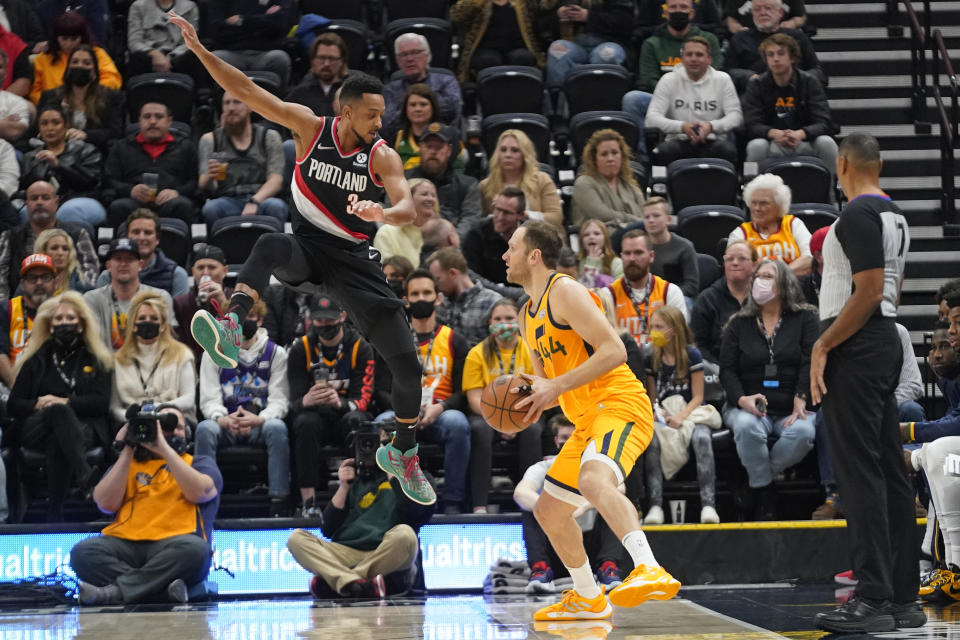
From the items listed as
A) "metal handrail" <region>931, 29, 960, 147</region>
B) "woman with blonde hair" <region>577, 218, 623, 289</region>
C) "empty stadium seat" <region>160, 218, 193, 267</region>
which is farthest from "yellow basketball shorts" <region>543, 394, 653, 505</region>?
"metal handrail" <region>931, 29, 960, 147</region>

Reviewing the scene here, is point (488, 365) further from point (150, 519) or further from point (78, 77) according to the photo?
point (78, 77)

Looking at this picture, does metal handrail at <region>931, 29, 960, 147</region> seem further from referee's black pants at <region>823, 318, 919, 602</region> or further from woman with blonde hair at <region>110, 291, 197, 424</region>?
woman with blonde hair at <region>110, 291, 197, 424</region>

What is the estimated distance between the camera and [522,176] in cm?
1084

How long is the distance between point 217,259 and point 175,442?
5.19 feet

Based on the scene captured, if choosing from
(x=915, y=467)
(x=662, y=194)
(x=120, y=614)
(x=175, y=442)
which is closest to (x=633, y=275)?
(x=662, y=194)

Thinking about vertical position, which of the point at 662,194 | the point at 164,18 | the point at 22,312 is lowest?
the point at 22,312

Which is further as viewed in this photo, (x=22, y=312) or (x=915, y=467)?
(x=22, y=312)

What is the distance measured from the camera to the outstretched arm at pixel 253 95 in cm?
602

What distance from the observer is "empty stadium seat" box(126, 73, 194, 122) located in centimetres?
1191

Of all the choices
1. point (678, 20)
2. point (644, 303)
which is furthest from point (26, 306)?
point (678, 20)

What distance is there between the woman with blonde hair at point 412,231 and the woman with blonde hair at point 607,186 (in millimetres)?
1353

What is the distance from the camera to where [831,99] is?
13.5 m

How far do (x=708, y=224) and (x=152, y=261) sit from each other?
15.5 feet

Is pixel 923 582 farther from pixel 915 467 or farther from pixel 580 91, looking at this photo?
pixel 580 91
